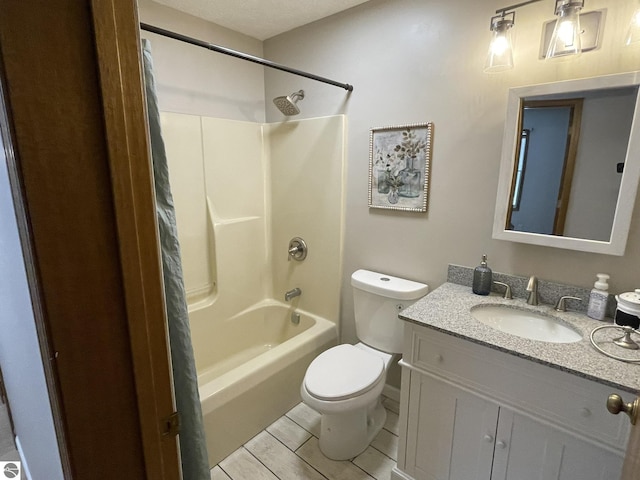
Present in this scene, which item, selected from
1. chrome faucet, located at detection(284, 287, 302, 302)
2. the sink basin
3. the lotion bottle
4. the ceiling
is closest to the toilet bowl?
the sink basin

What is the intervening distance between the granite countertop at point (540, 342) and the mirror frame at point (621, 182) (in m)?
0.30

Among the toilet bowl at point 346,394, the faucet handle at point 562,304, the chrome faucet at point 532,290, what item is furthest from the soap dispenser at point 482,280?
the toilet bowl at point 346,394

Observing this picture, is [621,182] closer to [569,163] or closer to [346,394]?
[569,163]

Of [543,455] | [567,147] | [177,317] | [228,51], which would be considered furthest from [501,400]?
[228,51]

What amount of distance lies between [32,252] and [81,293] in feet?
0.26

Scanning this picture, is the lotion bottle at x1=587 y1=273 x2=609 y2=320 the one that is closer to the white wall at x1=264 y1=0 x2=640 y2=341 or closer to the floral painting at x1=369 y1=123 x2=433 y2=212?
the white wall at x1=264 y1=0 x2=640 y2=341

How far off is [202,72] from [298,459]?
2.33 metres

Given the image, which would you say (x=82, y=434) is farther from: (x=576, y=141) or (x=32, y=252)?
(x=576, y=141)

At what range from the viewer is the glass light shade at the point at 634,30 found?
1.15 m

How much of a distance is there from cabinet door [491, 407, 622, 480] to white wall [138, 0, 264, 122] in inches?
89.5

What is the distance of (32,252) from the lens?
0.43 meters

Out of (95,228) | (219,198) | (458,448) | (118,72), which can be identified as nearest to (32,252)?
(95,228)

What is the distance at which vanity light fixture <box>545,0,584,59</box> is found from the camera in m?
1.22

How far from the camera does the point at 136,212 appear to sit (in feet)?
1.70
